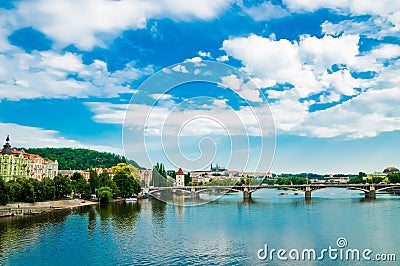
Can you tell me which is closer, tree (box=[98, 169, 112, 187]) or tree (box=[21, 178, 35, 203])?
tree (box=[21, 178, 35, 203])

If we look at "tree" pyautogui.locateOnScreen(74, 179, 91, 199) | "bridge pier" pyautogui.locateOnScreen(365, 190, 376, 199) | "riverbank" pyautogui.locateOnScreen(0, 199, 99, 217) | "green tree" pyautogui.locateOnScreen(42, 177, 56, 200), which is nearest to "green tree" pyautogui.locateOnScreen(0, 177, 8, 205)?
"riverbank" pyautogui.locateOnScreen(0, 199, 99, 217)

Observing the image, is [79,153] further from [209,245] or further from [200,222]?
[209,245]

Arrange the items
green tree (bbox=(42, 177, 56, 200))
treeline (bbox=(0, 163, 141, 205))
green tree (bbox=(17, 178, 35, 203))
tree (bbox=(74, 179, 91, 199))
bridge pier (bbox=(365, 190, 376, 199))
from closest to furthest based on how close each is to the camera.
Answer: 1. treeline (bbox=(0, 163, 141, 205))
2. green tree (bbox=(17, 178, 35, 203))
3. green tree (bbox=(42, 177, 56, 200))
4. tree (bbox=(74, 179, 91, 199))
5. bridge pier (bbox=(365, 190, 376, 199))

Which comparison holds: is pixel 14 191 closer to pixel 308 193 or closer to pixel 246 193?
pixel 246 193

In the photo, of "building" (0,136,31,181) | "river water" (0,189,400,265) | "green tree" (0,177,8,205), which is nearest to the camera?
"river water" (0,189,400,265)

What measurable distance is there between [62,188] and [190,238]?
11352 mm

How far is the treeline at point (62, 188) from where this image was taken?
15.9 m

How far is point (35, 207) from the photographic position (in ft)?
53.2

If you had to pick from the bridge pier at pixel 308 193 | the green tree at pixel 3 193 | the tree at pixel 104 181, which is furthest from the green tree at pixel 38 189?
the bridge pier at pixel 308 193

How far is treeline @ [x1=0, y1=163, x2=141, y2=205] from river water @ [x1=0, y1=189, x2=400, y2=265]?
1.86 m

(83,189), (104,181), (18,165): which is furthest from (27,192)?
(104,181)

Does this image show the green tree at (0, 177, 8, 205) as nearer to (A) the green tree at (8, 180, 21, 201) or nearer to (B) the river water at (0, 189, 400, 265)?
(A) the green tree at (8, 180, 21, 201)

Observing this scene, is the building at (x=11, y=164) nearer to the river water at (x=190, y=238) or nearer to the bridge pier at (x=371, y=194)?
the river water at (x=190, y=238)

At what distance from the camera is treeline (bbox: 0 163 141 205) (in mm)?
15946
